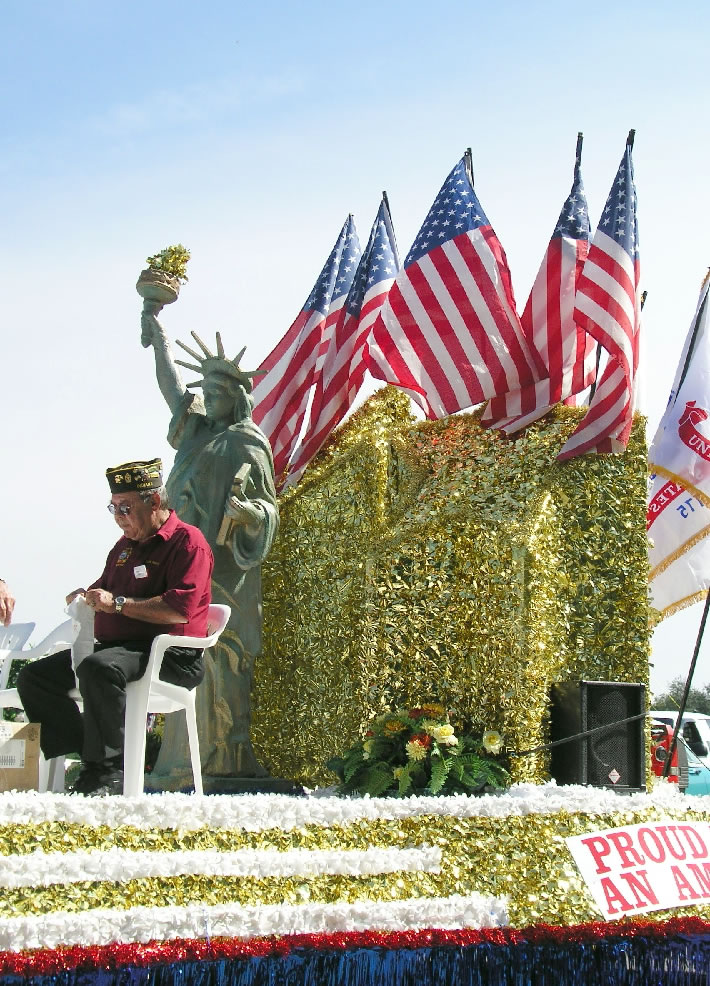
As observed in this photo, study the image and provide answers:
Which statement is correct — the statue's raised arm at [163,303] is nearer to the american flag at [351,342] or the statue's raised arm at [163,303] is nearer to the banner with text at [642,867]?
the american flag at [351,342]

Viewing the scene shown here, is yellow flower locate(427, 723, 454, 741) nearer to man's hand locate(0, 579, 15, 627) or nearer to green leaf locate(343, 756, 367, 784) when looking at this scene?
green leaf locate(343, 756, 367, 784)

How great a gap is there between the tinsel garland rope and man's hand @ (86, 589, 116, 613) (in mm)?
1707

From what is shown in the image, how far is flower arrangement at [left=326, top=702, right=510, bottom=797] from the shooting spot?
24.1ft

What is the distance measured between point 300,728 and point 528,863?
11.0 feet

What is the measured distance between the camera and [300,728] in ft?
30.6

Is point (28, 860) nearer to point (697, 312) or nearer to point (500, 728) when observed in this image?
point (500, 728)

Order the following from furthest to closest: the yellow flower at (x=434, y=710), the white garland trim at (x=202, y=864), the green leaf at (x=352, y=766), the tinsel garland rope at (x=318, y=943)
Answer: the yellow flower at (x=434, y=710) < the green leaf at (x=352, y=766) < the white garland trim at (x=202, y=864) < the tinsel garland rope at (x=318, y=943)

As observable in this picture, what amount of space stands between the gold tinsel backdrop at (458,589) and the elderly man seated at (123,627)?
8.31 ft

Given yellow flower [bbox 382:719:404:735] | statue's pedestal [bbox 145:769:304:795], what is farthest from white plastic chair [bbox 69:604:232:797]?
statue's pedestal [bbox 145:769:304:795]

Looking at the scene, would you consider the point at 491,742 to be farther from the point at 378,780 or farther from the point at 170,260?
the point at 170,260

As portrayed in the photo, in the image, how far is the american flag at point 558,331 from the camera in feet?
29.9

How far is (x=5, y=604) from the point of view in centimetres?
618

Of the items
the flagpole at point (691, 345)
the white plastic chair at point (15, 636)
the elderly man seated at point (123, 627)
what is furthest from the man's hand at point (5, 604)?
the flagpole at point (691, 345)

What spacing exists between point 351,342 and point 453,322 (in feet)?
4.47
